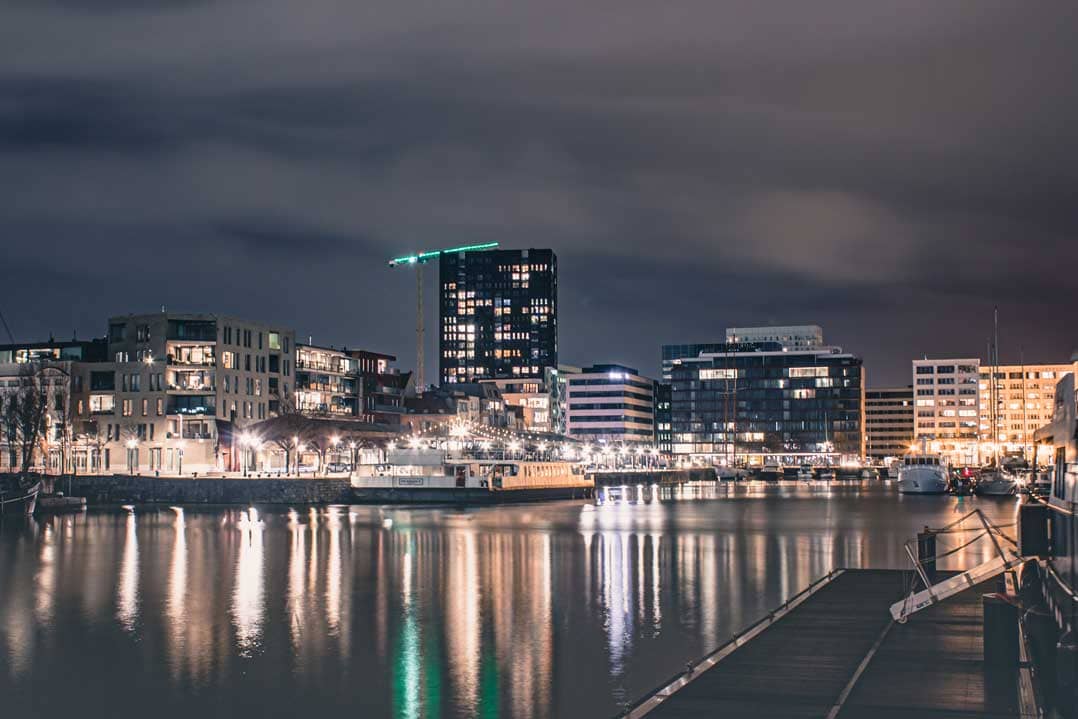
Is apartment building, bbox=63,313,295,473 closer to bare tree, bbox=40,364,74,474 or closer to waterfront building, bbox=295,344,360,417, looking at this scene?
bare tree, bbox=40,364,74,474

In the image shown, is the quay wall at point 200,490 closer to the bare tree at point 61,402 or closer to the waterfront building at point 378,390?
the bare tree at point 61,402

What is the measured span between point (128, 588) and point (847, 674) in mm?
33008

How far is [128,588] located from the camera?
48062 mm

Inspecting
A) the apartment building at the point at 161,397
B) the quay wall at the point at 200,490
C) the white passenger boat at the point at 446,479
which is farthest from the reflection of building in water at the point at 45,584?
the apartment building at the point at 161,397

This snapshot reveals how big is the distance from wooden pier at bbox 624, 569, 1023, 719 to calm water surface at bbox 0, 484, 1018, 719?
2889mm

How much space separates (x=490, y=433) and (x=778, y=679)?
450 feet

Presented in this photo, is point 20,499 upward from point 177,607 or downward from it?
upward

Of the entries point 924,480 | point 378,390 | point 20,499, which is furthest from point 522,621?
point 378,390

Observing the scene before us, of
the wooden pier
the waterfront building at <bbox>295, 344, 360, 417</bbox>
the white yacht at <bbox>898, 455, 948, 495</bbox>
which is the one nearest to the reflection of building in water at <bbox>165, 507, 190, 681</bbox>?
the wooden pier

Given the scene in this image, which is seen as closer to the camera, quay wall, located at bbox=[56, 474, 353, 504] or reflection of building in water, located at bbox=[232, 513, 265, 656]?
reflection of building in water, located at bbox=[232, 513, 265, 656]

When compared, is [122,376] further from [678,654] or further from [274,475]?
[678,654]

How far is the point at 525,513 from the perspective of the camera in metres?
105

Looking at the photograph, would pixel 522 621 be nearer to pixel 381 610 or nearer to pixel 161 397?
pixel 381 610

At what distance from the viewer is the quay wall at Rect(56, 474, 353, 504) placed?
116 meters
